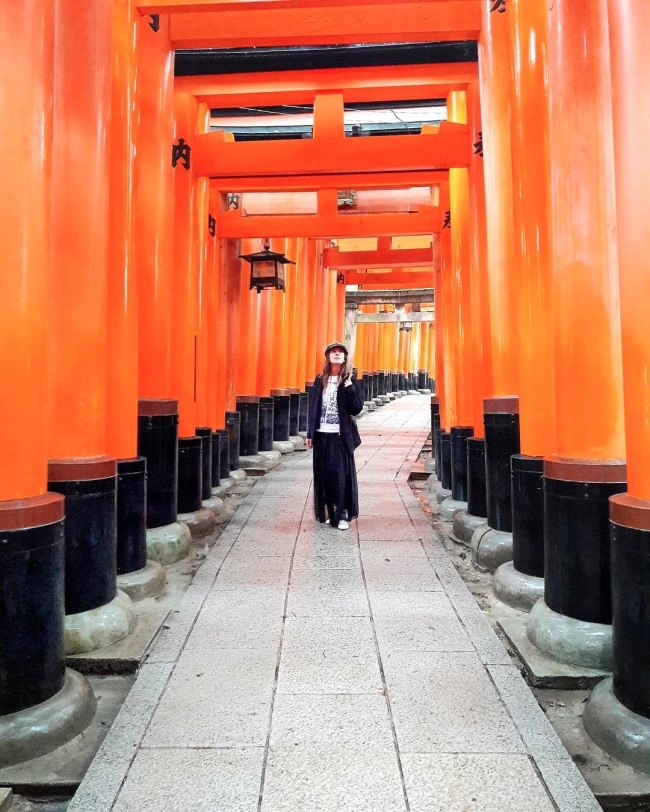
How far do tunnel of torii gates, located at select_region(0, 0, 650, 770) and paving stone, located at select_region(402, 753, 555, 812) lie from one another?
44 centimetres

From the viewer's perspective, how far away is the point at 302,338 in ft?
46.8

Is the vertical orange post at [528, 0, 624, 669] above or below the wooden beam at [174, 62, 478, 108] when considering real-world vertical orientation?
below

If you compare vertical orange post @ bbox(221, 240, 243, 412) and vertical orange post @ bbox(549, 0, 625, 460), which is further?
vertical orange post @ bbox(221, 240, 243, 412)

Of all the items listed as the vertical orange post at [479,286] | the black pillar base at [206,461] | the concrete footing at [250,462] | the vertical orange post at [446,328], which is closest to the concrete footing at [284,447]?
the concrete footing at [250,462]

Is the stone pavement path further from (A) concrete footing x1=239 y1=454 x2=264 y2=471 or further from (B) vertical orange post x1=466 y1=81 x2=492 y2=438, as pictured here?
(A) concrete footing x1=239 y1=454 x2=264 y2=471

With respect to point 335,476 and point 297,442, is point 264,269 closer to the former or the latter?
point 335,476

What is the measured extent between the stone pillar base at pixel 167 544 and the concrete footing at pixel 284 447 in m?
7.06

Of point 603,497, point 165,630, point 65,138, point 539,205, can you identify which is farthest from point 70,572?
point 539,205

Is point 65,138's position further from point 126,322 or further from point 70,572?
point 70,572

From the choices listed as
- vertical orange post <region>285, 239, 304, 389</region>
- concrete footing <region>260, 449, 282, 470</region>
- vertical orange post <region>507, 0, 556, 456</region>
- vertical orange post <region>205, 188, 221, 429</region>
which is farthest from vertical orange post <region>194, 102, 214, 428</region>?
vertical orange post <region>285, 239, 304, 389</region>

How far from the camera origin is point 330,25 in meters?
5.30

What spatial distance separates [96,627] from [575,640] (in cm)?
233

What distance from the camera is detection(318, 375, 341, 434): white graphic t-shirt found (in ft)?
18.8

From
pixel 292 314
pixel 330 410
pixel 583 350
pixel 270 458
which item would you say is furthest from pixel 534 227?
pixel 292 314
